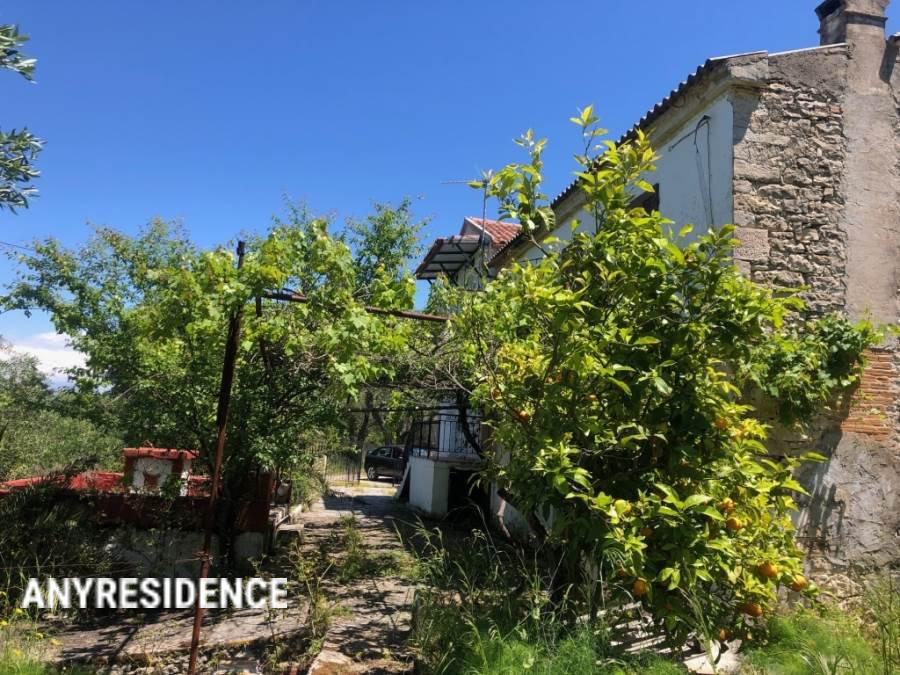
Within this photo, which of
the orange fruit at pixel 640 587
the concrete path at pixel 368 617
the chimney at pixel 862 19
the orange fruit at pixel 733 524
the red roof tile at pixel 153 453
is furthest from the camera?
the red roof tile at pixel 153 453

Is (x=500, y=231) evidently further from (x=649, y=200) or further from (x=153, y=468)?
(x=153, y=468)

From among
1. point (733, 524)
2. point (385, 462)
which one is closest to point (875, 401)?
point (733, 524)

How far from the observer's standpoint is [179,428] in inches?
271

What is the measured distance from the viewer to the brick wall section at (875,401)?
5781mm

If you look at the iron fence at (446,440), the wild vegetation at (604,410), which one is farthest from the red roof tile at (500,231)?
the wild vegetation at (604,410)

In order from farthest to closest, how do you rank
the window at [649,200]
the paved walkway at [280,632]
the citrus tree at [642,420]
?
the window at [649,200] < the paved walkway at [280,632] < the citrus tree at [642,420]

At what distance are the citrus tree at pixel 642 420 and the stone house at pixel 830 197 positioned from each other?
6.45ft

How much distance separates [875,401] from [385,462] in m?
21.7

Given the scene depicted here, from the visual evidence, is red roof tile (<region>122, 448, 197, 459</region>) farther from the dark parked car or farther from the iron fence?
the dark parked car

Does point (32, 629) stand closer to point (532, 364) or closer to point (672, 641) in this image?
point (532, 364)

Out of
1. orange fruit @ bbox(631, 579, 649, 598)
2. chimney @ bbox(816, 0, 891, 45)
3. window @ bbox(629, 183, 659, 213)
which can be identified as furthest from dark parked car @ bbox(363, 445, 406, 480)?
orange fruit @ bbox(631, 579, 649, 598)

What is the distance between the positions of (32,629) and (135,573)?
1.86 m

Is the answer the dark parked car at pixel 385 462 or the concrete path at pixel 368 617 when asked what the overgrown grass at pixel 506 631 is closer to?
the concrete path at pixel 368 617

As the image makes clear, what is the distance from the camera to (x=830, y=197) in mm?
6180
